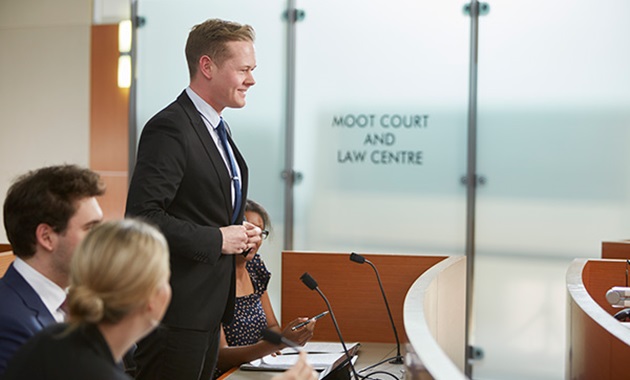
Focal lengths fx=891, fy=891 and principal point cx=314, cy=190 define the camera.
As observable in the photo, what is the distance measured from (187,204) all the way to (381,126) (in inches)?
131

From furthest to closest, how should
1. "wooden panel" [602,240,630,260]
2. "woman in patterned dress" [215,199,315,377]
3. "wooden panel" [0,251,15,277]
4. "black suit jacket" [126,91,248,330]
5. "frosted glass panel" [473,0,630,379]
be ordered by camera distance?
"frosted glass panel" [473,0,630,379], "wooden panel" [602,240,630,260], "wooden panel" [0,251,15,277], "woman in patterned dress" [215,199,315,377], "black suit jacket" [126,91,248,330]

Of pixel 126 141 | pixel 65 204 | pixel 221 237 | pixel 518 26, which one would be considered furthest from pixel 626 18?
pixel 65 204

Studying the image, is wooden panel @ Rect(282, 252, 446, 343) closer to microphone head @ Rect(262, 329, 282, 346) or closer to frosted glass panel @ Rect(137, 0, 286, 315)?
microphone head @ Rect(262, 329, 282, 346)

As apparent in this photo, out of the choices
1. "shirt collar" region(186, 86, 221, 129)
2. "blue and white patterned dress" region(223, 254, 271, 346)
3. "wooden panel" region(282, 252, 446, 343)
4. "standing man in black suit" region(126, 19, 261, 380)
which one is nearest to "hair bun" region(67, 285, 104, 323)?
"standing man in black suit" region(126, 19, 261, 380)

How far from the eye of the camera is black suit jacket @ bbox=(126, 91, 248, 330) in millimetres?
2342

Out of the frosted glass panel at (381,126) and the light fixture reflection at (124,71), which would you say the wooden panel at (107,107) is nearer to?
the light fixture reflection at (124,71)

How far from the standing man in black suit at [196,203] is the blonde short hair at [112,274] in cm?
87

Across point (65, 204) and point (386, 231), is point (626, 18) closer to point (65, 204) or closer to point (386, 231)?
point (386, 231)

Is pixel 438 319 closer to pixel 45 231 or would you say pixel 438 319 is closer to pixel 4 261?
pixel 45 231

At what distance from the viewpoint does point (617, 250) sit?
4113 mm

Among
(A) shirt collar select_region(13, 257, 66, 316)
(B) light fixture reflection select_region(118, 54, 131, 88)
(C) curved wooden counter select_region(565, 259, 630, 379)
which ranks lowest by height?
(C) curved wooden counter select_region(565, 259, 630, 379)

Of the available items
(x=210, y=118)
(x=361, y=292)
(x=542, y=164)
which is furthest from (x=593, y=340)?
(x=542, y=164)

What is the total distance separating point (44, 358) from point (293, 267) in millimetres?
2331

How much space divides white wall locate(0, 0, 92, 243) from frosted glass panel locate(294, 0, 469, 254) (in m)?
1.55
